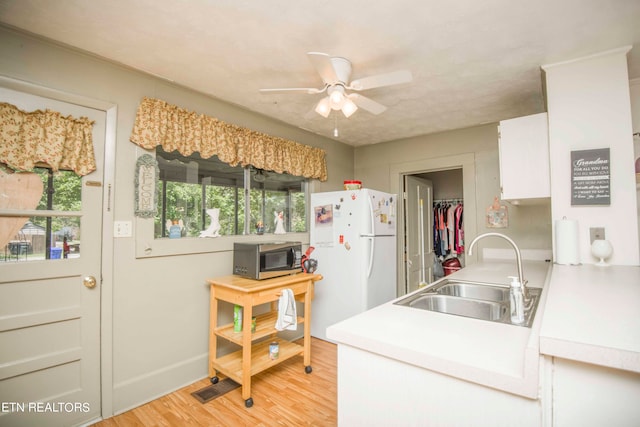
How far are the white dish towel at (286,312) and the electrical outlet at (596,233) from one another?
2151 millimetres

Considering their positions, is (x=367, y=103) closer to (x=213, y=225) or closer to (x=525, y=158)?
(x=525, y=158)

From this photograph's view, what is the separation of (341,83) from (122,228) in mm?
1821

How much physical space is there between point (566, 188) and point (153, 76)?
312 centimetres

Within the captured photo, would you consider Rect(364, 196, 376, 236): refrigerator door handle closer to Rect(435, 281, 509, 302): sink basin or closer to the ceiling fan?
the ceiling fan

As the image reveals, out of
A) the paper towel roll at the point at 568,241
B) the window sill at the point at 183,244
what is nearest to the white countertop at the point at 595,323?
the paper towel roll at the point at 568,241

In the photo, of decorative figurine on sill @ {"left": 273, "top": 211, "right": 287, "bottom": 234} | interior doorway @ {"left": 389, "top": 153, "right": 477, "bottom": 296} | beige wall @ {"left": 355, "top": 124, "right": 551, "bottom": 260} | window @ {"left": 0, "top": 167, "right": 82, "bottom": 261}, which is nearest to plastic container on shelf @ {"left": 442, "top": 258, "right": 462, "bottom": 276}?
interior doorway @ {"left": 389, "top": 153, "right": 477, "bottom": 296}

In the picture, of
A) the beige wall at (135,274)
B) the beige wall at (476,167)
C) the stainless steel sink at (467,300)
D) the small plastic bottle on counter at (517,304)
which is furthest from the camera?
the beige wall at (476,167)

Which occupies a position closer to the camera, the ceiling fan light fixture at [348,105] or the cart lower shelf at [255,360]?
the ceiling fan light fixture at [348,105]

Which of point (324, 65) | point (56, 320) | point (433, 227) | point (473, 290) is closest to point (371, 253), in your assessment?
point (473, 290)

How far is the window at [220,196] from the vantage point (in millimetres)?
2463

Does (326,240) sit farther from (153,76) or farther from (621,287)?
(621,287)

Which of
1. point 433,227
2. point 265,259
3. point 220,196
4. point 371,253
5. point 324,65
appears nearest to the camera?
point 324,65

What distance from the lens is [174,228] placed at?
2461 mm
